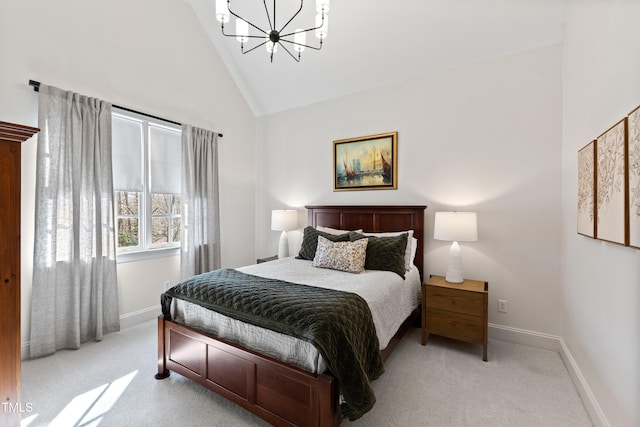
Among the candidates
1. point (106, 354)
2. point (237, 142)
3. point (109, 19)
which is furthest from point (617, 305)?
point (109, 19)

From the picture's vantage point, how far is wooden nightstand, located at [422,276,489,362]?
8.09ft

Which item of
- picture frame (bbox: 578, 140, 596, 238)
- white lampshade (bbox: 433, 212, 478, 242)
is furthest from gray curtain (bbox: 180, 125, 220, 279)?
picture frame (bbox: 578, 140, 596, 238)

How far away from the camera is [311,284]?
2.28 m

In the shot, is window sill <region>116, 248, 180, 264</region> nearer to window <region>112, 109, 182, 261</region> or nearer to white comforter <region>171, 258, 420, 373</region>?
window <region>112, 109, 182, 261</region>

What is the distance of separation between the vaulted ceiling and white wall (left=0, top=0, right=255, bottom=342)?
512mm

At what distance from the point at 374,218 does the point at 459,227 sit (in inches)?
41.1

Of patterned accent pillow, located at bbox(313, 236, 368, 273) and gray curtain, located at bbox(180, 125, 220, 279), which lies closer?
patterned accent pillow, located at bbox(313, 236, 368, 273)

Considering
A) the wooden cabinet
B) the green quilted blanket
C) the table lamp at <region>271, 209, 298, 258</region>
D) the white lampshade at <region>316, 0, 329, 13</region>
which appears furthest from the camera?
the table lamp at <region>271, 209, 298, 258</region>

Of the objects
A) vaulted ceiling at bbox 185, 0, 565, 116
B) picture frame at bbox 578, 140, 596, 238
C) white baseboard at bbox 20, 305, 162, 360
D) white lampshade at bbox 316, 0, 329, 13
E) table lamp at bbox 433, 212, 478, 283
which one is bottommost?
white baseboard at bbox 20, 305, 162, 360

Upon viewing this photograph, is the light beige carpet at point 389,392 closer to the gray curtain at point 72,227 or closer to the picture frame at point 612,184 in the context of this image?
the gray curtain at point 72,227

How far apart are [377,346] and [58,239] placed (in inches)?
112

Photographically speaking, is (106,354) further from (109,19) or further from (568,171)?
(568,171)

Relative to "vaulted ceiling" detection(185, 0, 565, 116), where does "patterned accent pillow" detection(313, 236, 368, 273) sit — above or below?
below

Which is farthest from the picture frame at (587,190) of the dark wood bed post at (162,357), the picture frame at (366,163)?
the dark wood bed post at (162,357)
